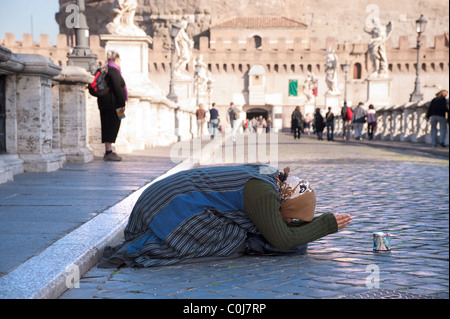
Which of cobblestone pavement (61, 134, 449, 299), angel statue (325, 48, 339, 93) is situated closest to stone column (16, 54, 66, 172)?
cobblestone pavement (61, 134, 449, 299)

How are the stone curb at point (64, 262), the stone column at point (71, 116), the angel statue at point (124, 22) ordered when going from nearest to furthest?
the stone curb at point (64, 262) < the stone column at point (71, 116) < the angel statue at point (124, 22)

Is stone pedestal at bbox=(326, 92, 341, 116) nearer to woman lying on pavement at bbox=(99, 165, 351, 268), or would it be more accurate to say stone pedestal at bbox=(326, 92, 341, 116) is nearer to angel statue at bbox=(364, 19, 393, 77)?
angel statue at bbox=(364, 19, 393, 77)

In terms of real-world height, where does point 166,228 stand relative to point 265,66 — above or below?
below

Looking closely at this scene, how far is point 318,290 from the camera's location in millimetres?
2920

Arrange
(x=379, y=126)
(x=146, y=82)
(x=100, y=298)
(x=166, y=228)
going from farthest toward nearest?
(x=379, y=126)
(x=146, y=82)
(x=166, y=228)
(x=100, y=298)

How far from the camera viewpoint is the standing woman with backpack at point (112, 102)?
356 inches

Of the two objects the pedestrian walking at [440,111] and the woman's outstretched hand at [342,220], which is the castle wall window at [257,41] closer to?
the pedestrian walking at [440,111]

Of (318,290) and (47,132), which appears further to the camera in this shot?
(47,132)

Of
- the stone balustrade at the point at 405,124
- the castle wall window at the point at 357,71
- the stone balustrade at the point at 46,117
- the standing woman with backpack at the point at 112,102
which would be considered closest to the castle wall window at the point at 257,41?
the castle wall window at the point at 357,71

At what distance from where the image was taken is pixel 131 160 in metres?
9.65
